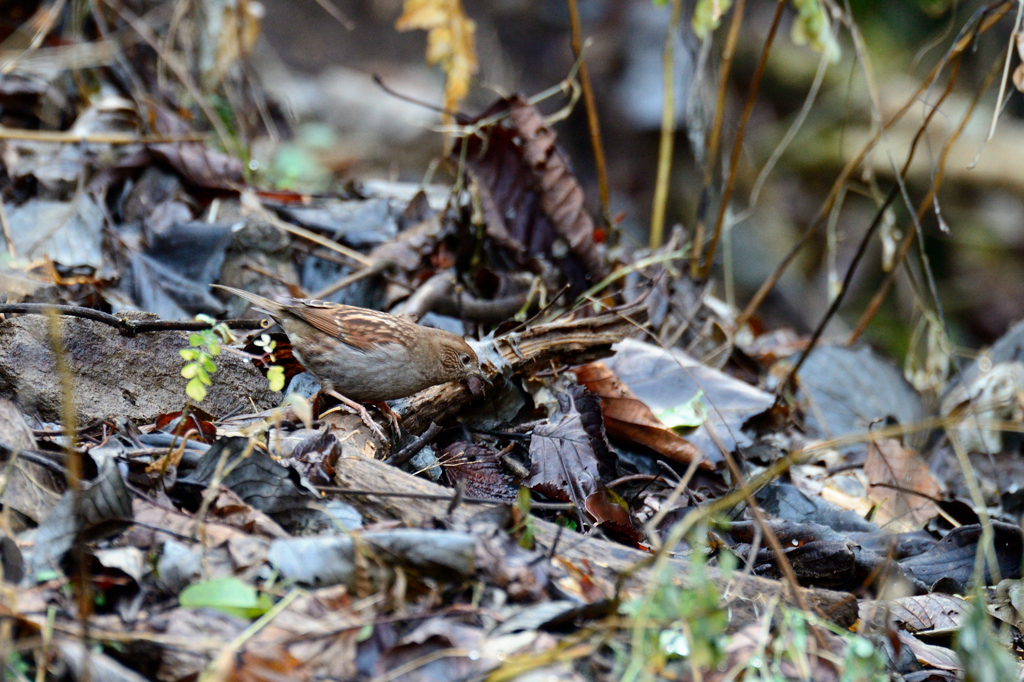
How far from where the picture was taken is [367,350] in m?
3.78

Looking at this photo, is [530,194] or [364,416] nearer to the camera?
[364,416]

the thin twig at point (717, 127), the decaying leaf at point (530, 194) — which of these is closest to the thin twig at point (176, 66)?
the decaying leaf at point (530, 194)

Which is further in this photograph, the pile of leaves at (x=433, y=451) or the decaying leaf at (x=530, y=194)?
the decaying leaf at (x=530, y=194)

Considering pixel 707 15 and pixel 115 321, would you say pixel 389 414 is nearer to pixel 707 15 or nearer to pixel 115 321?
pixel 115 321

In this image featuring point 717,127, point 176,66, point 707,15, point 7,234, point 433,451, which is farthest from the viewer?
point 176,66

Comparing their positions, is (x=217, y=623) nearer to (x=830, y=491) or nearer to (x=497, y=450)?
(x=497, y=450)

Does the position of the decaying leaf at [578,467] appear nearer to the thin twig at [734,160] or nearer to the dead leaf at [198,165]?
the thin twig at [734,160]

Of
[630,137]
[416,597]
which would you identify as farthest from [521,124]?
[630,137]

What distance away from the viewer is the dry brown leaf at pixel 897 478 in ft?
12.8

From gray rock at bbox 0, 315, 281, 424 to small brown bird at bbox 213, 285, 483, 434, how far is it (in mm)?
390

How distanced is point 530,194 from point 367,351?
150 cm

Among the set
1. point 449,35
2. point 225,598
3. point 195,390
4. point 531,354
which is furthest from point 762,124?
point 225,598

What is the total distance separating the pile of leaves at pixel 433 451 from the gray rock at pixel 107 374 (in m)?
0.01

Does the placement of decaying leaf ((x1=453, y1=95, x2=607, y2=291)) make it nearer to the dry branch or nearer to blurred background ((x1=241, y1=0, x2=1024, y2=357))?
the dry branch
